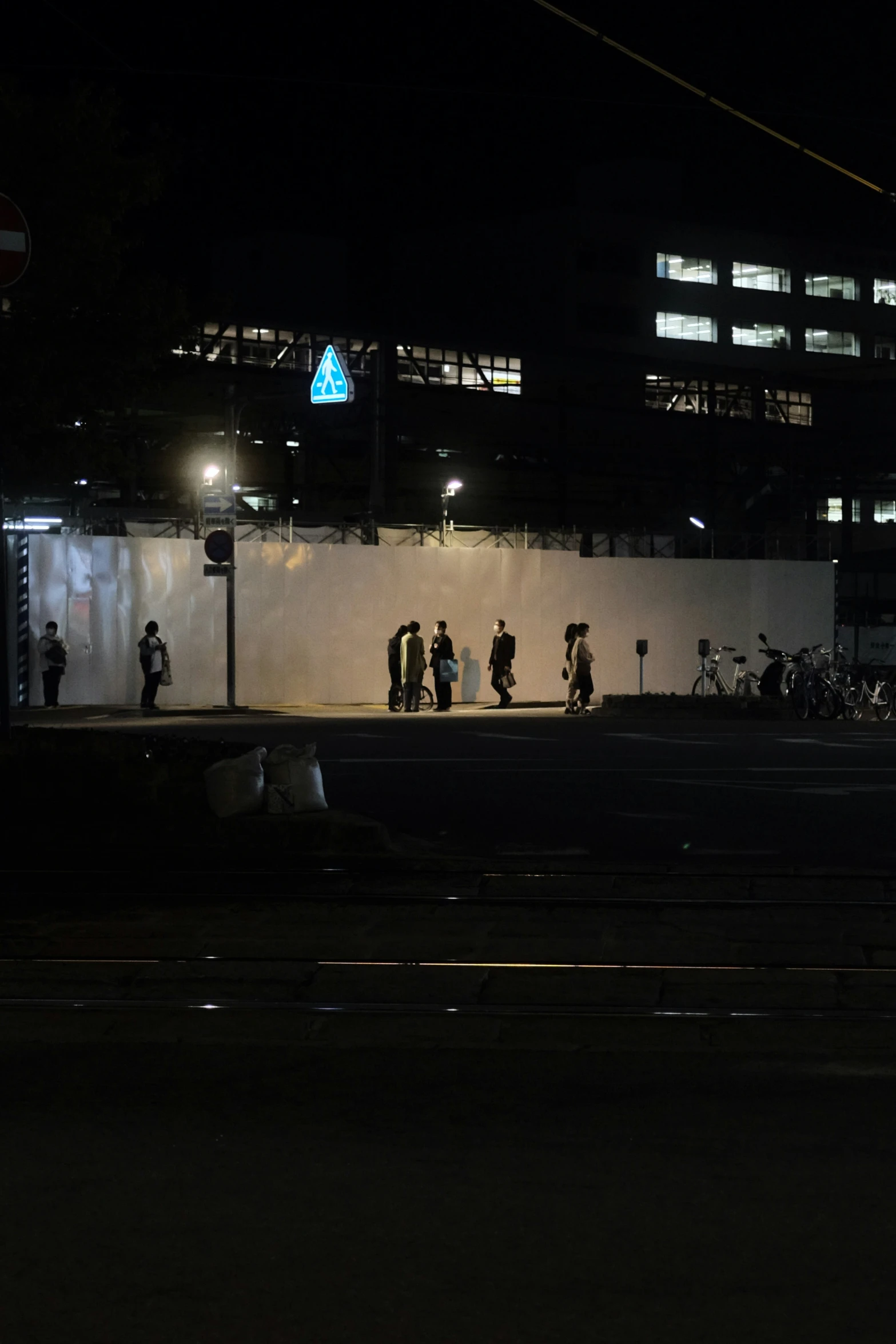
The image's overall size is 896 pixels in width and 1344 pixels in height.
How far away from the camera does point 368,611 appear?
35.7 meters

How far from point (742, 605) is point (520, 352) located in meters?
28.3

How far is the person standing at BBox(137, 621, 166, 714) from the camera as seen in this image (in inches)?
1224

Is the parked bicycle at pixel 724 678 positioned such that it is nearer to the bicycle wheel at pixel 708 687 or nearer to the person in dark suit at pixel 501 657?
the bicycle wheel at pixel 708 687

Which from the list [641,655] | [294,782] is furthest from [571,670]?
[294,782]

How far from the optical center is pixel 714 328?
3733 inches

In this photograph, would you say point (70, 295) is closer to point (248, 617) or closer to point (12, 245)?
point (12, 245)

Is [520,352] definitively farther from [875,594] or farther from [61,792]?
[61,792]

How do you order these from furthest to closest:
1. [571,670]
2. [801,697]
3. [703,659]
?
1. [703,659]
2. [571,670]
3. [801,697]

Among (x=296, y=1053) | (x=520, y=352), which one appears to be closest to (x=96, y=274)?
(x=296, y=1053)

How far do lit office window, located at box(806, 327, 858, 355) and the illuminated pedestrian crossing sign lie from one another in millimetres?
65306

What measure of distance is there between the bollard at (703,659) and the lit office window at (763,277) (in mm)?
60810

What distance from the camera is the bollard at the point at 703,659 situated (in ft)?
117

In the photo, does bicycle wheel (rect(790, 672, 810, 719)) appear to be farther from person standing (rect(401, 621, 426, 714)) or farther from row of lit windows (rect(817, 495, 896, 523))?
row of lit windows (rect(817, 495, 896, 523))

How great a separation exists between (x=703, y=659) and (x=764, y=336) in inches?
2513
